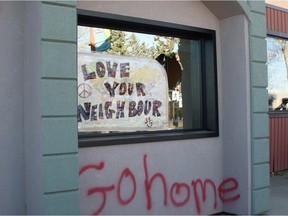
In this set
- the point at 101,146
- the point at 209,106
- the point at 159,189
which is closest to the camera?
the point at 101,146

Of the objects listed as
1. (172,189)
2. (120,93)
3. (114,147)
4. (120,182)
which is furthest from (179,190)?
(120,93)

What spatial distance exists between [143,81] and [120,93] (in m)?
0.39

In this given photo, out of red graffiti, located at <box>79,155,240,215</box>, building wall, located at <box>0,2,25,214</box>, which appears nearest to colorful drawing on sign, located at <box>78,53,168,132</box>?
Answer: red graffiti, located at <box>79,155,240,215</box>

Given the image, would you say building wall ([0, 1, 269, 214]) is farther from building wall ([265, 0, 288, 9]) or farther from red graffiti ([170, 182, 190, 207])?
building wall ([265, 0, 288, 9])

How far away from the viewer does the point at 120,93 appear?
A: 494 centimetres

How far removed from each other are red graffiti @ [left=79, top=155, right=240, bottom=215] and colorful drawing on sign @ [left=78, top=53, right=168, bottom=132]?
56 centimetres

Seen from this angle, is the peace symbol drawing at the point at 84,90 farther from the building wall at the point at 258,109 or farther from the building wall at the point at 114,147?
the building wall at the point at 258,109

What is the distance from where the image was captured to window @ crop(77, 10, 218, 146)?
4656 millimetres

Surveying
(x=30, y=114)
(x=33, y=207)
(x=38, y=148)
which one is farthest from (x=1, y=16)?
(x=33, y=207)

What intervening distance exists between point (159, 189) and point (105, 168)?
34.2 inches

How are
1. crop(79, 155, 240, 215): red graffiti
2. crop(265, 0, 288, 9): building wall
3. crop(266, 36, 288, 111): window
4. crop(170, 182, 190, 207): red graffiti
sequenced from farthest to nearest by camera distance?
1. crop(266, 36, 288, 111): window
2. crop(265, 0, 288, 9): building wall
3. crop(170, 182, 190, 207): red graffiti
4. crop(79, 155, 240, 215): red graffiti

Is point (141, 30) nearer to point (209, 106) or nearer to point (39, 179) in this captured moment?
point (209, 106)

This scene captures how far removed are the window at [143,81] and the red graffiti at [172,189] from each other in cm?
43

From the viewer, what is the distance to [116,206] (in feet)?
14.9
